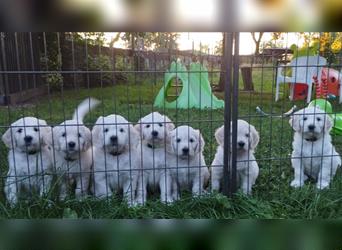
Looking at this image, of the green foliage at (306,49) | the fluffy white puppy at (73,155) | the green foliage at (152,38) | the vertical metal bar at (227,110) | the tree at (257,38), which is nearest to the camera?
the tree at (257,38)

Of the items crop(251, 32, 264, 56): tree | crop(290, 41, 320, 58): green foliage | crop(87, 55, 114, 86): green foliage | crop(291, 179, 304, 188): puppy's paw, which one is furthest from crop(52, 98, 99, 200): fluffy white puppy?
crop(290, 41, 320, 58): green foliage

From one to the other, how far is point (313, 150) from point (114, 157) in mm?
2024

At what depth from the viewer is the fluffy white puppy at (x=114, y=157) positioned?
3.72 m

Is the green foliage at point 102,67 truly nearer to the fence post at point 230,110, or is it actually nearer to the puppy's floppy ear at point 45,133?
the puppy's floppy ear at point 45,133

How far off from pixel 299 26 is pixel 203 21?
0.16 m

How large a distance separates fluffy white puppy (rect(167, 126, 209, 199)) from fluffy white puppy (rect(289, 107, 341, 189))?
0.96 meters

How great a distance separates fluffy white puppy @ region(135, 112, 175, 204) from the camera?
3.76 metres

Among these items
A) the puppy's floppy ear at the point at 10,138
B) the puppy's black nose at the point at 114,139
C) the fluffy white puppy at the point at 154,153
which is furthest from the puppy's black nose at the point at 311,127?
the puppy's floppy ear at the point at 10,138

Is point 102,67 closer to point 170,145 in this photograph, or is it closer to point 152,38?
point 170,145

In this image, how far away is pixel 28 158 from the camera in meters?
3.73

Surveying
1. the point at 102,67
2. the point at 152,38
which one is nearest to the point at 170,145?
the point at 152,38

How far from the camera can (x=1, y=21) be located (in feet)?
2.06

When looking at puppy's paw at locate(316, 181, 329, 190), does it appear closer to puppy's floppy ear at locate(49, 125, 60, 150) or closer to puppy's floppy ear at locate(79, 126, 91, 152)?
puppy's floppy ear at locate(79, 126, 91, 152)

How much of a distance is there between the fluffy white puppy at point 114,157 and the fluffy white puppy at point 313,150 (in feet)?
5.17
